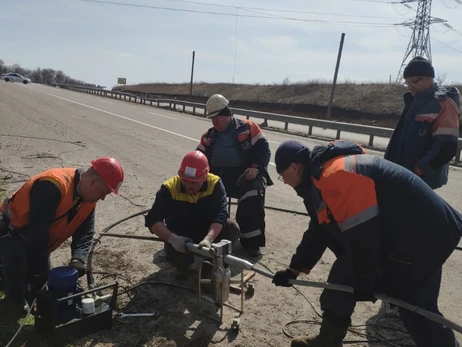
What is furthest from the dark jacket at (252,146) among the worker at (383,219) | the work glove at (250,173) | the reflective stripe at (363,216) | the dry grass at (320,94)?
the dry grass at (320,94)

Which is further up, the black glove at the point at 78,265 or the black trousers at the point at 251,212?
the black trousers at the point at 251,212

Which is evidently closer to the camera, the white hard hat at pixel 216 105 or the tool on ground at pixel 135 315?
the tool on ground at pixel 135 315

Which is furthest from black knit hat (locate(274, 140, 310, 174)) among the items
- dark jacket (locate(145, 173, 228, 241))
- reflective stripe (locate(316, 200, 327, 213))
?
dark jacket (locate(145, 173, 228, 241))

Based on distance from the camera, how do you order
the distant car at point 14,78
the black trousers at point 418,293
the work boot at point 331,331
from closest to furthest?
the black trousers at point 418,293 < the work boot at point 331,331 < the distant car at point 14,78

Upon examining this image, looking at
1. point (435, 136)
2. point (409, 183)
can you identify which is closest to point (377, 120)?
point (435, 136)

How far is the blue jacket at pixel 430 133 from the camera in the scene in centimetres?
400

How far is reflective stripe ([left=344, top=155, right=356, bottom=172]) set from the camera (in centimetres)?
249

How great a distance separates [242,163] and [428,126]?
2120mm

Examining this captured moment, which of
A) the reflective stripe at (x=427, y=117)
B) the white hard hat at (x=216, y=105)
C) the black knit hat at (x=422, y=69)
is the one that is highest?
the black knit hat at (x=422, y=69)

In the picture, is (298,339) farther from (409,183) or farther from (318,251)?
(409,183)

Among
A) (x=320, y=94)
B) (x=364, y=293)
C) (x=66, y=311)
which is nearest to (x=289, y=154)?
(x=364, y=293)

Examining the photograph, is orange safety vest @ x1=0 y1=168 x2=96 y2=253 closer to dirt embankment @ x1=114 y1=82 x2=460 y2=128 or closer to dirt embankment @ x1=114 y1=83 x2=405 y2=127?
dirt embankment @ x1=114 y1=82 x2=460 y2=128

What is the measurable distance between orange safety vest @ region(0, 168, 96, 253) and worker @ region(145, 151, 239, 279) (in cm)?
69

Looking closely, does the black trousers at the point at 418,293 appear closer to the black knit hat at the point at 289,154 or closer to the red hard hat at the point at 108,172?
the black knit hat at the point at 289,154
